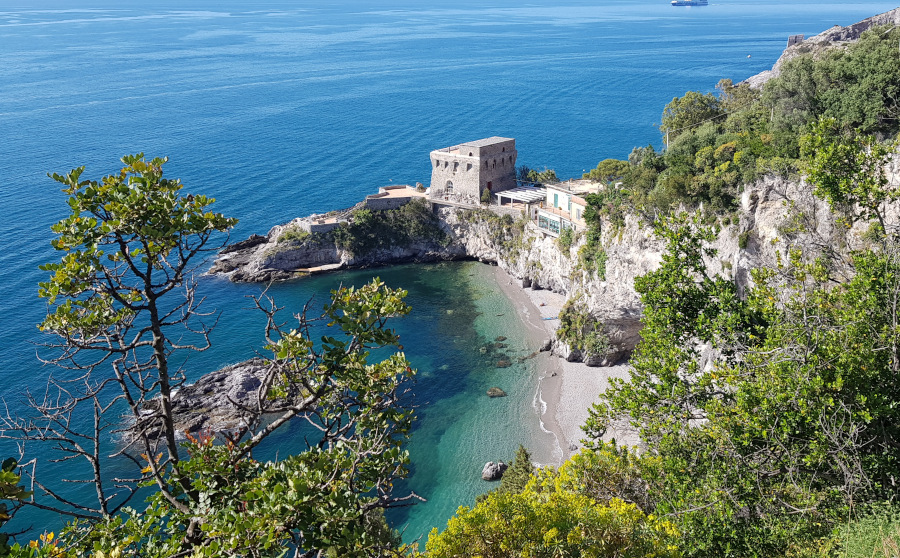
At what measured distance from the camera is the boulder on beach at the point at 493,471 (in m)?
31.2

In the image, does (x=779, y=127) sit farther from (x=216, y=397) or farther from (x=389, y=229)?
(x=389, y=229)

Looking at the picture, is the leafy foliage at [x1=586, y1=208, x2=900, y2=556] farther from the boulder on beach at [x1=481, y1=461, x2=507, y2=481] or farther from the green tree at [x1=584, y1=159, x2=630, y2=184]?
the green tree at [x1=584, y1=159, x2=630, y2=184]

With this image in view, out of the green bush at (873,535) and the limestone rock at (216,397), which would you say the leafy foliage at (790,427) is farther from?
the limestone rock at (216,397)

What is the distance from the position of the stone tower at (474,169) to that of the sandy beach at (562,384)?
44.9 feet

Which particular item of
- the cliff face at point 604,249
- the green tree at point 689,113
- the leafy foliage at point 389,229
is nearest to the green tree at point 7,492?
the cliff face at point 604,249

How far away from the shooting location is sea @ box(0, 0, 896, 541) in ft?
125

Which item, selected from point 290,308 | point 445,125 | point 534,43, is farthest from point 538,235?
point 534,43

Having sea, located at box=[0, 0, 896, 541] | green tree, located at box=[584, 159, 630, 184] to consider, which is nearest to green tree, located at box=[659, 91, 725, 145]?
green tree, located at box=[584, 159, 630, 184]

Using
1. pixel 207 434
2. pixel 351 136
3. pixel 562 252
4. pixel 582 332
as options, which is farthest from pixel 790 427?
pixel 351 136

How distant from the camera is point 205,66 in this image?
15362cm

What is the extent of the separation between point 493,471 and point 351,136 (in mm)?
76258

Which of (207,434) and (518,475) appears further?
(518,475)

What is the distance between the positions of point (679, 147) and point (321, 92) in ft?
345

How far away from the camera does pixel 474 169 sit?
58625 mm
